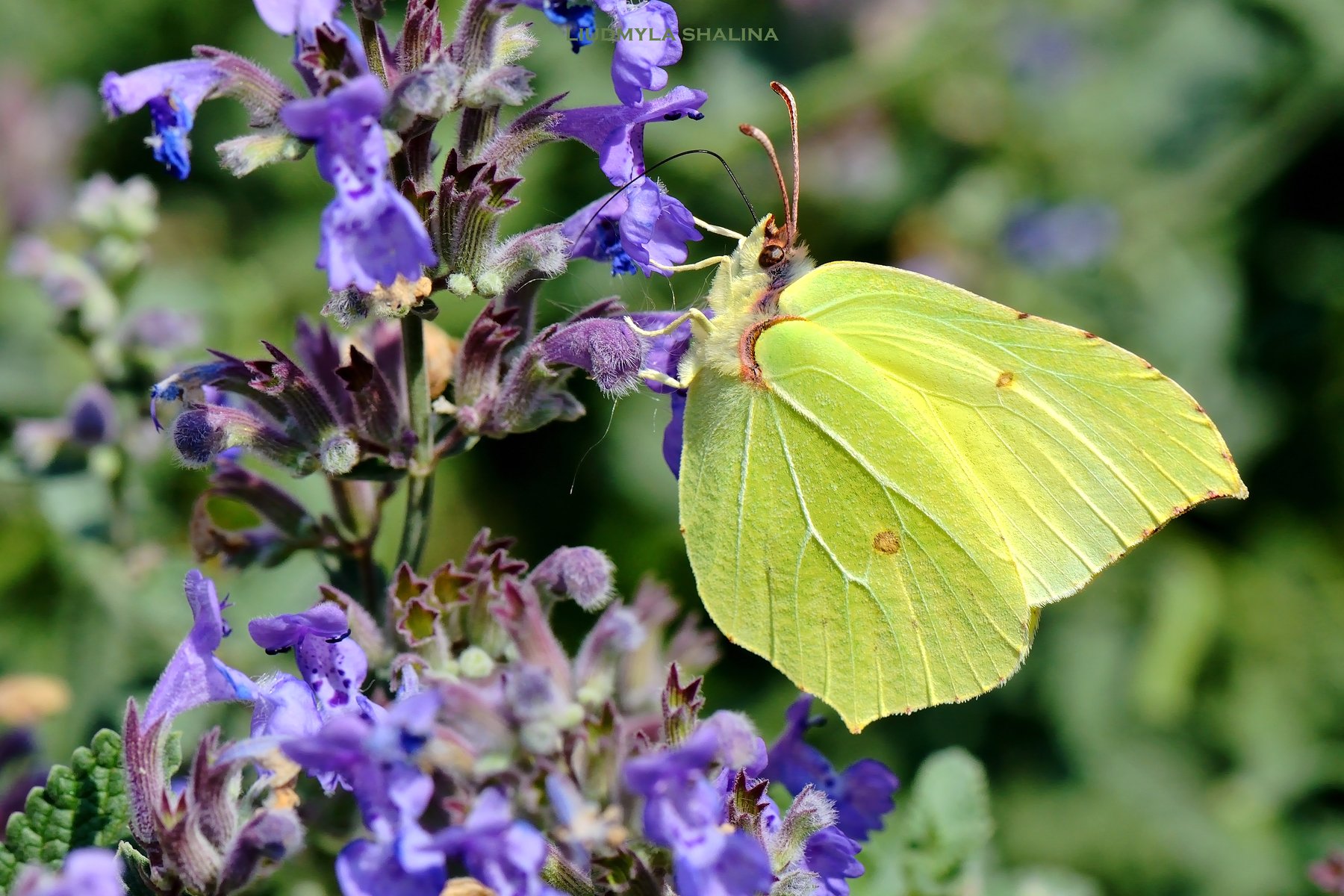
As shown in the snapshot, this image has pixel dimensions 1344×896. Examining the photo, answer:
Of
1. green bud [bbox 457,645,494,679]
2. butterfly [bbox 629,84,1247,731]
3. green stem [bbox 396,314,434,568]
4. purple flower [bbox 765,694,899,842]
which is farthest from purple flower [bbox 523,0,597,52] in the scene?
purple flower [bbox 765,694,899,842]

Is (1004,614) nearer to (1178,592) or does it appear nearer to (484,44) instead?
(484,44)

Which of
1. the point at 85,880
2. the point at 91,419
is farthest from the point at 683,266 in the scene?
the point at 91,419

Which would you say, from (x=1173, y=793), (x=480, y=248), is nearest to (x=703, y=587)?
(x=480, y=248)

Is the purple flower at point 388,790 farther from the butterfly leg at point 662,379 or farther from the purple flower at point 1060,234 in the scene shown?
the purple flower at point 1060,234

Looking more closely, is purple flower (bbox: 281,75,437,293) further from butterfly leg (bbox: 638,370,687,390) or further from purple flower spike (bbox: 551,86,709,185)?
butterfly leg (bbox: 638,370,687,390)

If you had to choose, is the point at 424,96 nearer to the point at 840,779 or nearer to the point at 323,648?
the point at 323,648

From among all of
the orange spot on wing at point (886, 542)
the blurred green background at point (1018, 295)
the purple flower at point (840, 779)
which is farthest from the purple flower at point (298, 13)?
the blurred green background at point (1018, 295)
